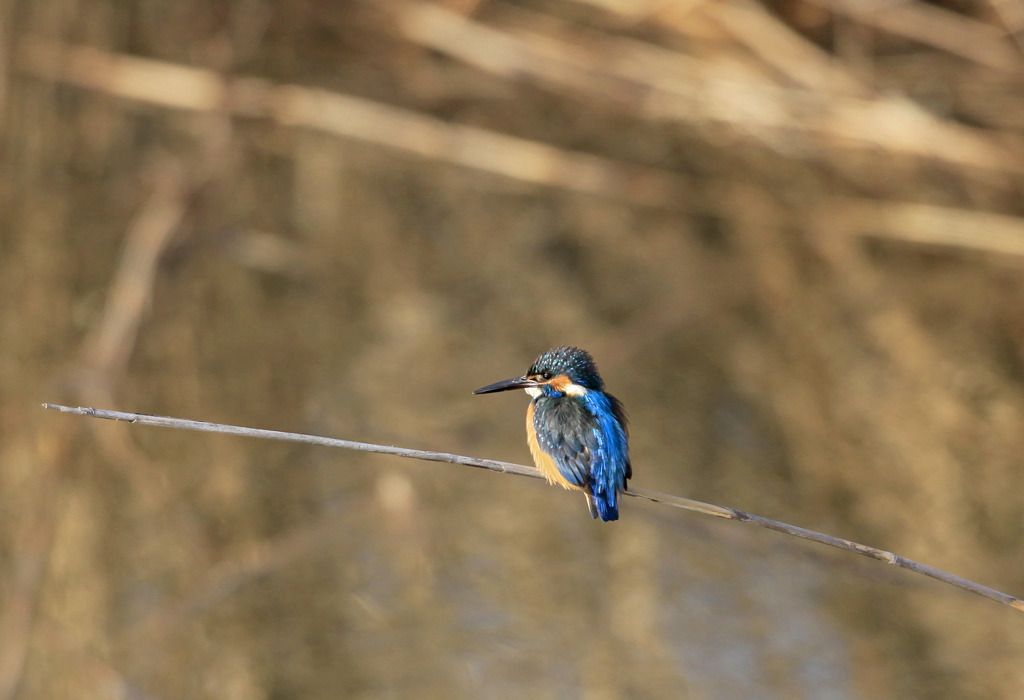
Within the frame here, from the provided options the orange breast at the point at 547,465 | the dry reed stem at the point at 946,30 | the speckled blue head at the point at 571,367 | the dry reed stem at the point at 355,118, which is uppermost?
the dry reed stem at the point at 946,30

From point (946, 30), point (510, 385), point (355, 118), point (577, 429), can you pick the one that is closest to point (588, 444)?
point (577, 429)

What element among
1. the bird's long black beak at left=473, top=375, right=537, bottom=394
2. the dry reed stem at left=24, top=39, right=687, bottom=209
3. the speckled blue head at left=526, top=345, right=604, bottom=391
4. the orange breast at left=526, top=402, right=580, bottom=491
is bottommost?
the orange breast at left=526, top=402, right=580, bottom=491

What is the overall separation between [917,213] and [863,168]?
51 centimetres

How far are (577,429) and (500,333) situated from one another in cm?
275

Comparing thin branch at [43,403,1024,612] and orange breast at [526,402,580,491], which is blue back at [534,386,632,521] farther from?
thin branch at [43,403,1024,612]

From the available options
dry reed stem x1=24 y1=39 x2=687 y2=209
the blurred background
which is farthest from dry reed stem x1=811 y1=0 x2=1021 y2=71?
dry reed stem x1=24 y1=39 x2=687 y2=209

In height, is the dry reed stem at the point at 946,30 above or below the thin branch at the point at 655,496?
above

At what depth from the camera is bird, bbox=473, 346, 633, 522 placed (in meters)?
1.98

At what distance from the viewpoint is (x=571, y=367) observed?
7.37ft

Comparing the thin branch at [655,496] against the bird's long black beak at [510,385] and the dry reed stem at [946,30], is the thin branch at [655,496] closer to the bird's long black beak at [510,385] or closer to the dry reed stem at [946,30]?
the bird's long black beak at [510,385]

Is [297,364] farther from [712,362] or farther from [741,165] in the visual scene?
[741,165]

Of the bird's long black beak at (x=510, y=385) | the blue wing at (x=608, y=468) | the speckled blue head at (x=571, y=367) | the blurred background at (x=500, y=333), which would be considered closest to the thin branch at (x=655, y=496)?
the blue wing at (x=608, y=468)

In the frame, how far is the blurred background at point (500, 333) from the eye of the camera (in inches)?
145

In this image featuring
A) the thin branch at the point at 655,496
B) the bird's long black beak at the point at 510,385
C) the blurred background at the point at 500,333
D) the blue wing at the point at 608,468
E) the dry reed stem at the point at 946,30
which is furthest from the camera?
the dry reed stem at the point at 946,30
